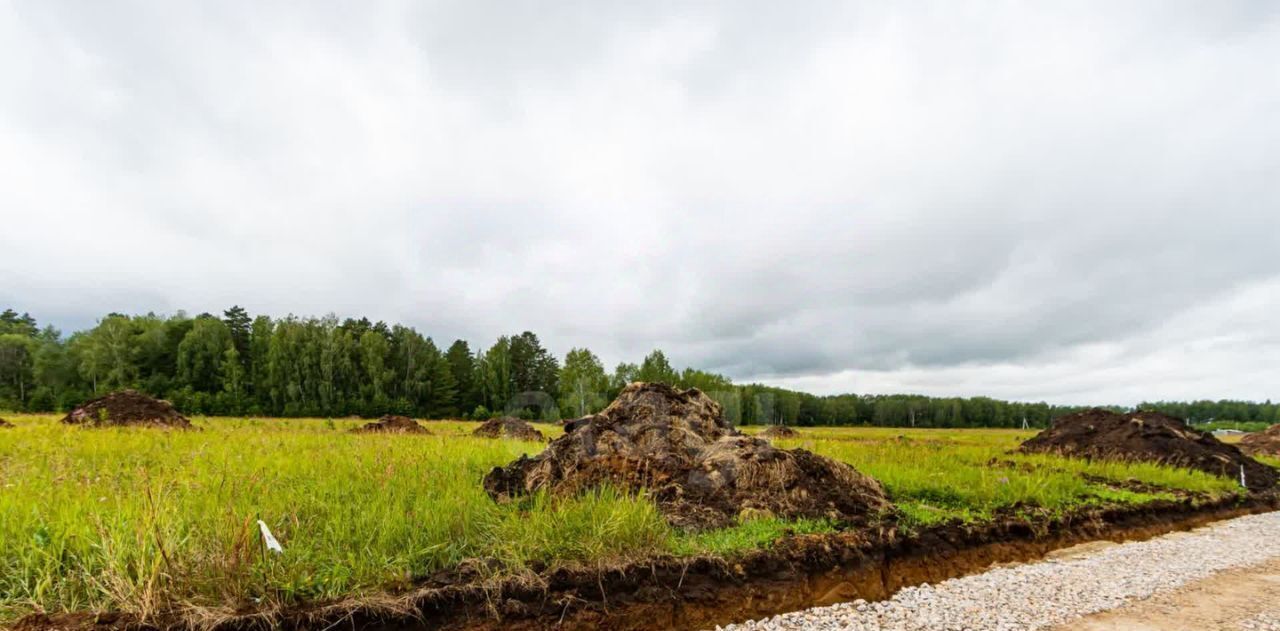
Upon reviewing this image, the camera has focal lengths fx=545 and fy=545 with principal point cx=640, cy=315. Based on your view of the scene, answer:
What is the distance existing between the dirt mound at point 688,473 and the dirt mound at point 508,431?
1443 cm

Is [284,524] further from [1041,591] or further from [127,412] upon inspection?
[127,412]

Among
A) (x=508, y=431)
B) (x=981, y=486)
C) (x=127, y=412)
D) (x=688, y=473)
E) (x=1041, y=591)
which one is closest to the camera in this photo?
(x=1041, y=591)

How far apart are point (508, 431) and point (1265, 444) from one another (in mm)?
46308

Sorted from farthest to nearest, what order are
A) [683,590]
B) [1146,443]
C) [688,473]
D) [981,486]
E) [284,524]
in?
[1146,443], [981,486], [688,473], [683,590], [284,524]

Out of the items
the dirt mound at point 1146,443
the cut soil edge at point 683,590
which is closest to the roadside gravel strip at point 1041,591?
the cut soil edge at point 683,590

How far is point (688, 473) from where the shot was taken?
830 cm

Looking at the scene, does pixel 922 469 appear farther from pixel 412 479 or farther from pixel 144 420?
pixel 144 420

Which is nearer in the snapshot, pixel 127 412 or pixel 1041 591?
pixel 1041 591

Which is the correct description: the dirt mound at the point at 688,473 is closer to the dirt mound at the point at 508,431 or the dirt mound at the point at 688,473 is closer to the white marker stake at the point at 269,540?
the white marker stake at the point at 269,540

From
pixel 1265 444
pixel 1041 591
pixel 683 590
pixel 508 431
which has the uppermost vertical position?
pixel 508 431

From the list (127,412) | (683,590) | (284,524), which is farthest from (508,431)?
(683,590)

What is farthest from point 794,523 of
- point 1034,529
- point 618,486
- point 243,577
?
point 243,577

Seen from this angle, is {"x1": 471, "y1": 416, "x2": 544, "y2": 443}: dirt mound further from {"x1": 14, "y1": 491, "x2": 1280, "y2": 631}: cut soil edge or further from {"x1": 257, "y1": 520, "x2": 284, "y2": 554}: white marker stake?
{"x1": 257, "y1": 520, "x2": 284, "y2": 554}: white marker stake

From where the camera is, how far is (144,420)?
17547 mm
